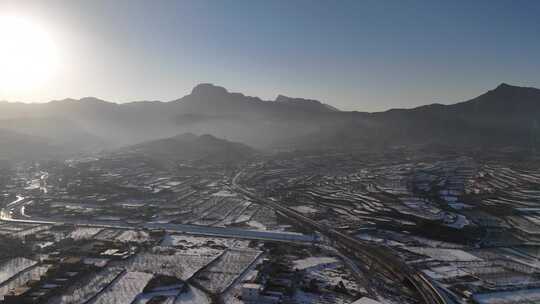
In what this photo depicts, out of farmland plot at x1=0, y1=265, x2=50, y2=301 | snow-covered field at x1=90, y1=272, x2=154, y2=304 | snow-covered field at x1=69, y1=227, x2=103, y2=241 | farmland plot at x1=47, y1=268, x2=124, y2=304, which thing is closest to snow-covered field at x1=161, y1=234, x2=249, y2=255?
snow-covered field at x1=90, y1=272, x2=154, y2=304

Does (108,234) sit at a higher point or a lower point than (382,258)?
higher

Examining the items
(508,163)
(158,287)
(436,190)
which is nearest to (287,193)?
(436,190)

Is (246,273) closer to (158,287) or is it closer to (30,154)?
(158,287)

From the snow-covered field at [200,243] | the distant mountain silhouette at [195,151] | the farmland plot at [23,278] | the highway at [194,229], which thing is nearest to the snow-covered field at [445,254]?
the highway at [194,229]

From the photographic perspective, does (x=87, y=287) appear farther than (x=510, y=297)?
Yes

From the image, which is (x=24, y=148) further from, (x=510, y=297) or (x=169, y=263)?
(x=510, y=297)

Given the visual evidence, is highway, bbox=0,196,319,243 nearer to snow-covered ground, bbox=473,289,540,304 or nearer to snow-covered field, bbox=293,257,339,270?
snow-covered field, bbox=293,257,339,270

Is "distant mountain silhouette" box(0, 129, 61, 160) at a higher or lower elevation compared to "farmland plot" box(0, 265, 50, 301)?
higher

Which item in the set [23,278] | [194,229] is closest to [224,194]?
[194,229]
